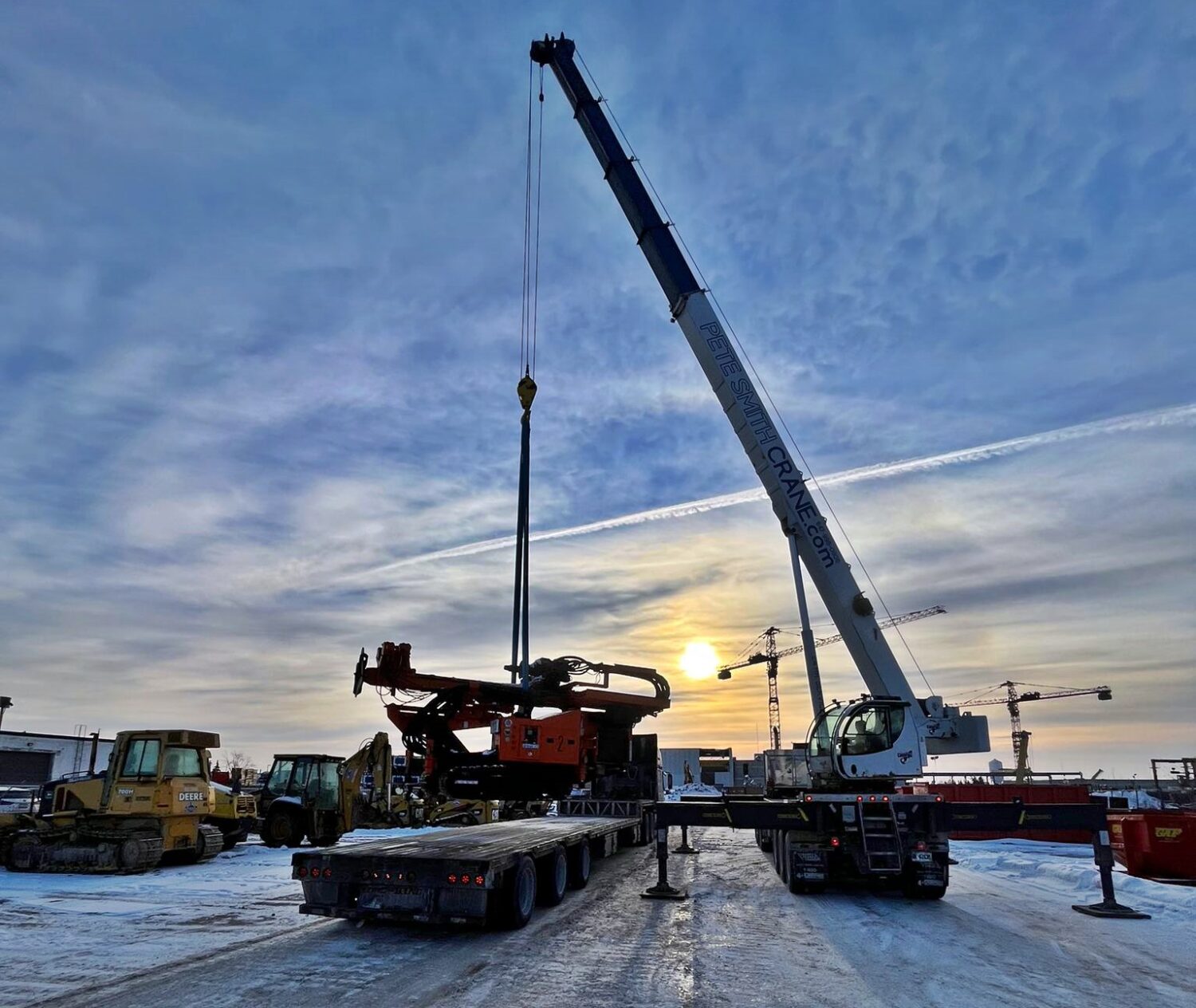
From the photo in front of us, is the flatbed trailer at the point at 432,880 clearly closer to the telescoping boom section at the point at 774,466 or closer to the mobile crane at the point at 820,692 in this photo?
the mobile crane at the point at 820,692

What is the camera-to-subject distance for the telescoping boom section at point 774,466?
15.7m

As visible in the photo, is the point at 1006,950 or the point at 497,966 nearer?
the point at 497,966

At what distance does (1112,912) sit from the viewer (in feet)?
38.6

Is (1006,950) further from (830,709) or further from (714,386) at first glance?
(714,386)

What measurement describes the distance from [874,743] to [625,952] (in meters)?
7.18

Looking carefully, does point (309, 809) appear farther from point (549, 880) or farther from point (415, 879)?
point (415, 879)

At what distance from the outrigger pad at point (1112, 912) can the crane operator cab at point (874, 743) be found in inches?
121

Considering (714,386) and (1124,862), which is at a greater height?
(714,386)

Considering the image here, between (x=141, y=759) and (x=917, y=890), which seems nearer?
(x=917, y=890)

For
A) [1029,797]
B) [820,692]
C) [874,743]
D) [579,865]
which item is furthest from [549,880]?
[1029,797]

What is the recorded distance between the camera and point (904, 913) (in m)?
11.9

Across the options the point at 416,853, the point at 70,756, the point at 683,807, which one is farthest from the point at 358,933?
the point at 70,756

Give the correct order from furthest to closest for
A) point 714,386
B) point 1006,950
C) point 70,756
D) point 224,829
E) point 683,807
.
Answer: point 70,756 < point 224,829 < point 714,386 < point 683,807 < point 1006,950

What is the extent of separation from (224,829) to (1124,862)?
69.7ft
